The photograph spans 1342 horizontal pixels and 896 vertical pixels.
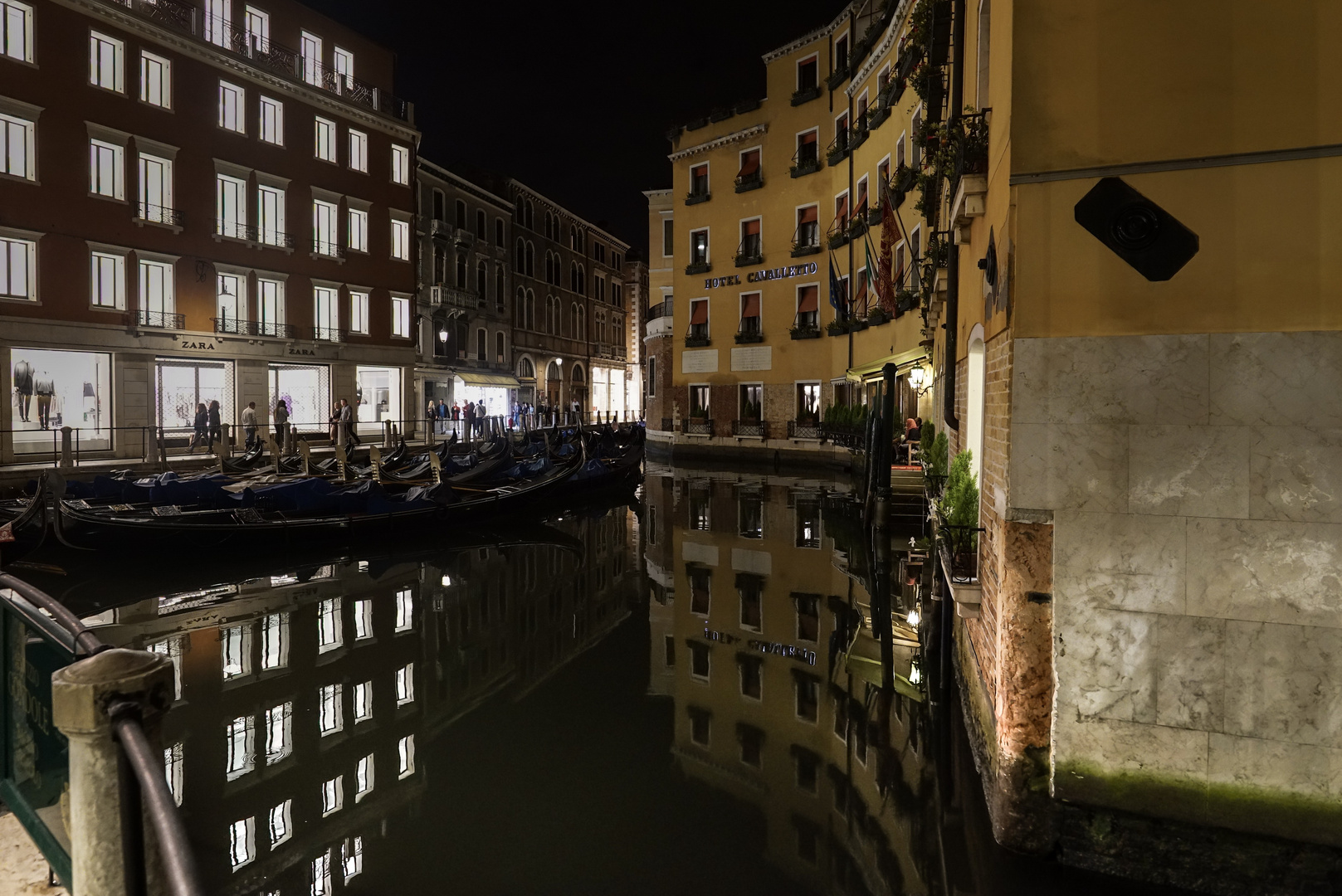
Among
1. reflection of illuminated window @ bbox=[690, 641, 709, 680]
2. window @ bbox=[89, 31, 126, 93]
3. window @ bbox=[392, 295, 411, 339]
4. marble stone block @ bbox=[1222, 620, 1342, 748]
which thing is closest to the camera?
marble stone block @ bbox=[1222, 620, 1342, 748]

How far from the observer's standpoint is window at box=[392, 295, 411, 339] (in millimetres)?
25922

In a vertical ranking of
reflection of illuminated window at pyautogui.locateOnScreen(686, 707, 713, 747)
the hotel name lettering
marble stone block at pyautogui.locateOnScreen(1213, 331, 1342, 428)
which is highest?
the hotel name lettering

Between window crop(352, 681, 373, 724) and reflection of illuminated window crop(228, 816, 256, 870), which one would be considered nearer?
reflection of illuminated window crop(228, 816, 256, 870)

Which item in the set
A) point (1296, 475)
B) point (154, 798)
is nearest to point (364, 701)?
point (154, 798)

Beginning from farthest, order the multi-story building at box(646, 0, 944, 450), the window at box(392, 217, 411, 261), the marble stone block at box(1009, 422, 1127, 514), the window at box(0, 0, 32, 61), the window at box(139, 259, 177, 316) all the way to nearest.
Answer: the window at box(392, 217, 411, 261) → the multi-story building at box(646, 0, 944, 450) → the window at box(139, 259, 177, 316) → the window at box(0, 0, 32, 61) → the marble stone block at box(1009, 422, 1127, 514)

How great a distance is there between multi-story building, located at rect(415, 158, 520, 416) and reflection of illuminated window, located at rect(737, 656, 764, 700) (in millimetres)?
26384

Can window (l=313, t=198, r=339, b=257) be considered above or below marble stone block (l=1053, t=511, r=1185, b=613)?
above

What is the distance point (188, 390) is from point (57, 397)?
2.96 m

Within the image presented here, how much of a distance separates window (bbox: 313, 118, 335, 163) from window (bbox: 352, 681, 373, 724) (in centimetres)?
2150

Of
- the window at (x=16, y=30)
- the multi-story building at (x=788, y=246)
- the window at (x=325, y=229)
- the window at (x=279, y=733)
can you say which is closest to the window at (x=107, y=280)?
the window at (x=16, y=30)

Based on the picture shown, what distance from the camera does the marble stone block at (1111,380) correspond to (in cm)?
338

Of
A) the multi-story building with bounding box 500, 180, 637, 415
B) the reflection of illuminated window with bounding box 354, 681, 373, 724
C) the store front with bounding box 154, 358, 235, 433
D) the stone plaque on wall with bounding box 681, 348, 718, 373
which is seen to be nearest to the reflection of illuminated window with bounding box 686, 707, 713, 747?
the reflection of illuminated window with bounding box 354, 681, 373, 724

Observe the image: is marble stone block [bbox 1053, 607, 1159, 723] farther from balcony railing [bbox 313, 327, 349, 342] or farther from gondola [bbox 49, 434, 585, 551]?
balcony railing [bbox 313, 327, 349, 342]

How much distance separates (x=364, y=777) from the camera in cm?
477
